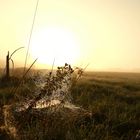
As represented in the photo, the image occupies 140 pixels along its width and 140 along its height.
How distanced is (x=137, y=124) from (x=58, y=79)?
13.8 feet

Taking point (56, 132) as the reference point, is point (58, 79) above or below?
above

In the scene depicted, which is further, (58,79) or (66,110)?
(66,110)

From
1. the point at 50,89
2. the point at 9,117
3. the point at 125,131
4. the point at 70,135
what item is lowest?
the point at 125,131

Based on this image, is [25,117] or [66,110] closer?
[25,117]

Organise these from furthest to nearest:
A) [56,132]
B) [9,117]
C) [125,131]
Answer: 1. [125,131]
2. [56,132]
3. [9,117]

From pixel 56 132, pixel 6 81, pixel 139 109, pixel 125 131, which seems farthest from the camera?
pixel 6 81

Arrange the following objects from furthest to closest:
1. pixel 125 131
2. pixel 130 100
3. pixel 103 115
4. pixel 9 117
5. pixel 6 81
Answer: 1. pixel 6 81
2. pixel 130 100
3. pixel 103 115
4. pixel 125 131
5. pixel 9 117

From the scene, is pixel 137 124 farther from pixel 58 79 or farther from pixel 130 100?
pixel 130 100

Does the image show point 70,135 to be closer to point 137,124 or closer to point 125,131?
point 125,131

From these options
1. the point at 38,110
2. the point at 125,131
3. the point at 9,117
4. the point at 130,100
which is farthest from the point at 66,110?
the point at 130,100

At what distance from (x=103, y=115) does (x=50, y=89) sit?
4270mm

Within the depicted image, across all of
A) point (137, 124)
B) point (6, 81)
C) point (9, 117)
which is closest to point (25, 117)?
point (9, 117)

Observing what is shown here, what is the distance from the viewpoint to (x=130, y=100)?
495 inches

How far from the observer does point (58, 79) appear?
3648 mm
